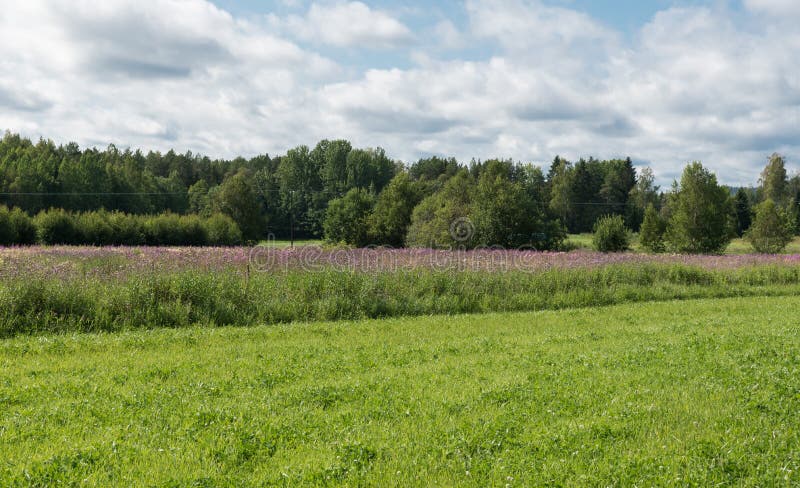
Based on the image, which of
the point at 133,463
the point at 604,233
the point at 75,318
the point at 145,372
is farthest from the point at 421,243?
the point at 133,463

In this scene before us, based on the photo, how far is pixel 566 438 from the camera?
5500 millimetres

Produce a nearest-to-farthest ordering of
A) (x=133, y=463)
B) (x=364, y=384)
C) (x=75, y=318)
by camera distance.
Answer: (x=133, y=463) → (x=364, y=384) → (x=75, y=318)

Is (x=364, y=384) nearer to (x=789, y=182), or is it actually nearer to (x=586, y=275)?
(x=586, y=275)

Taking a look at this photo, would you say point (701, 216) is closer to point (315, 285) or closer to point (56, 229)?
point (315, 285)

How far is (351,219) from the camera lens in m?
59.9

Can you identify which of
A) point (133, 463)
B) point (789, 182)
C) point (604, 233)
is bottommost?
point (133, 463)

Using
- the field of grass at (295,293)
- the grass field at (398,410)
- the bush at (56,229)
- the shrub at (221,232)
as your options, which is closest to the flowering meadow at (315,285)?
the field of grass at (295,293)

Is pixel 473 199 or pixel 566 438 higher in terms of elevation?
pixel 473 199

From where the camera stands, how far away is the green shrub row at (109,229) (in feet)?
117

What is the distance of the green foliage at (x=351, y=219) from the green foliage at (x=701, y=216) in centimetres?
3113

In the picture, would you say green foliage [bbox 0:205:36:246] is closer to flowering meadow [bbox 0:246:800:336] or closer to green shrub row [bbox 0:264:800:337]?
flowering meadow [bbox 0:246:800:336]

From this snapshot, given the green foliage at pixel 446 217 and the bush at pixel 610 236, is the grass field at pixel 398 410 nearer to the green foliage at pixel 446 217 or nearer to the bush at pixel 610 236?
the green foliage at pixel 446 217

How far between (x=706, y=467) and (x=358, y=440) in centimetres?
343

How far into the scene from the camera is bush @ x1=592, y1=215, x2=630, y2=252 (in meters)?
39.2
